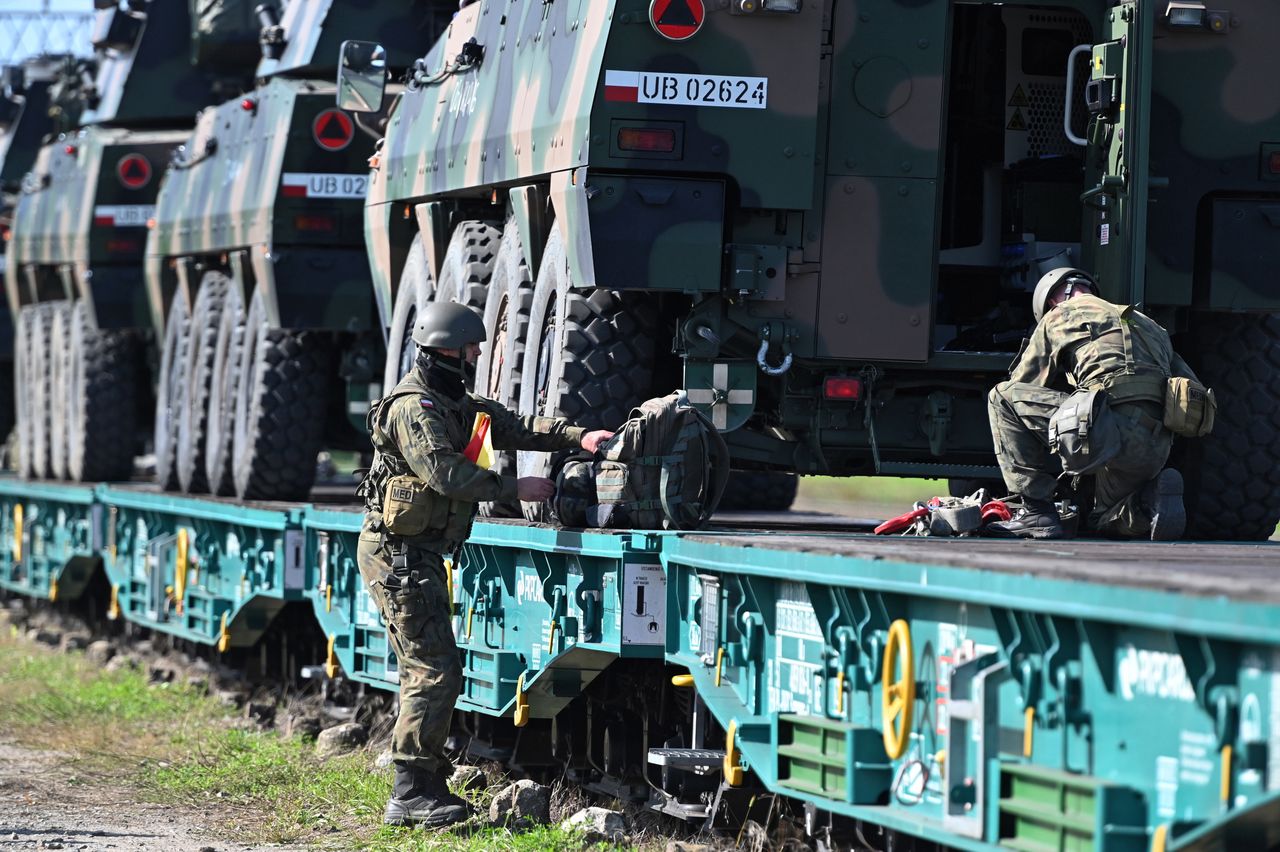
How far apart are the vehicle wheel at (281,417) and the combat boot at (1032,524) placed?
20.1 ft

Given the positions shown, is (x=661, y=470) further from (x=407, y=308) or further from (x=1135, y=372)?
(x=407, y=308)

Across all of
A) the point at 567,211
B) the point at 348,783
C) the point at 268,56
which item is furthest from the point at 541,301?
the point at 268,56

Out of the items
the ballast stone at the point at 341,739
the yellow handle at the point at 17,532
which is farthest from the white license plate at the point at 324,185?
the yellow handle at the point at 17,532

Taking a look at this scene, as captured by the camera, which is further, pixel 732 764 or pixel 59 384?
pixel 59 384

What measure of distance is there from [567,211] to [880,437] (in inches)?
59.5

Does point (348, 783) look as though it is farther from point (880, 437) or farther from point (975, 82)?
point (975, 82)

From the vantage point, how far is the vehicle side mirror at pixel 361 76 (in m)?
11.1

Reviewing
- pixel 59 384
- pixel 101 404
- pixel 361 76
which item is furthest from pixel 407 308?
pixel 59 384

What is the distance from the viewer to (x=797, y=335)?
8.65m

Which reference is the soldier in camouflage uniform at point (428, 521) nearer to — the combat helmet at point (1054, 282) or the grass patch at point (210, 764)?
the grass patch at point (210, 764)

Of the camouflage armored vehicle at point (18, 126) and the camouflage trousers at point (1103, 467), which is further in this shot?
the camouflage armored vehicle at point (18, 126)

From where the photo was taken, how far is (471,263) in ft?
34.5

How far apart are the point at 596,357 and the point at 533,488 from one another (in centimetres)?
75

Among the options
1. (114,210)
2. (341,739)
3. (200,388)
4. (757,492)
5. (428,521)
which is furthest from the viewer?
(114,210)
